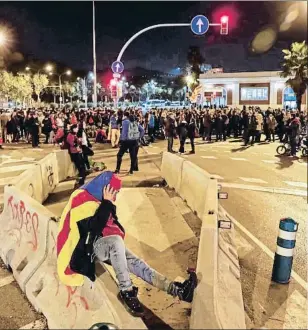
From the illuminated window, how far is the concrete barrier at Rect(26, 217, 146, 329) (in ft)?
187

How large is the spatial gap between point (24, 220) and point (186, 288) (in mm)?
2428

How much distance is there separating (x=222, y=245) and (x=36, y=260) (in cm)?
232

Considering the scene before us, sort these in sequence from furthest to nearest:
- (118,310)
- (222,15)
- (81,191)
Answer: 1. (222,15)
2. (81,191)
3. (118,310)

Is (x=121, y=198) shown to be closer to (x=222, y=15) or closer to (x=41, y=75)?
(x=222, y=15)

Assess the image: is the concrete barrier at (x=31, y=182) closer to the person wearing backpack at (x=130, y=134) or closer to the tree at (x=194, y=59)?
the person wearing backpack at (x=130, y=134)

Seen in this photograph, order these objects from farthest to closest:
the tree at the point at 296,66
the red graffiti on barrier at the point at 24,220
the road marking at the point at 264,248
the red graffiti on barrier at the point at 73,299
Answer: the tree at the point at 296,66
the road marking at the point at 264,248
the red graffiti on barrier at the point at 24,220
the red graffiti on barrier at the point at 73,299

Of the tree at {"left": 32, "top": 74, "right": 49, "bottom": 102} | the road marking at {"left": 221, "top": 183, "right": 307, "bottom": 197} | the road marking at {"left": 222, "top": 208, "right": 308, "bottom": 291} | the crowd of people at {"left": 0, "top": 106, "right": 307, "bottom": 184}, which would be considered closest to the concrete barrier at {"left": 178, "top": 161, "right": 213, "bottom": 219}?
the road marking at {"left": 222, "top": 208, "right": 308, "bottom": 291}

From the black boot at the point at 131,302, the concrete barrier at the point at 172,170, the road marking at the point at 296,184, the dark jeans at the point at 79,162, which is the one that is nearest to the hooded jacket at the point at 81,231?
the black boot at the point at 131,302

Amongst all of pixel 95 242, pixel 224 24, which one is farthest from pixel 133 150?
pixel 95 242

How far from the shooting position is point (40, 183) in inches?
373

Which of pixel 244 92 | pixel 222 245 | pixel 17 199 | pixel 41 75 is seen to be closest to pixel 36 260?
pixel 17 199

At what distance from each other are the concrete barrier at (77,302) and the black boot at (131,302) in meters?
0.13

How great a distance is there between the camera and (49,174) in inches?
418

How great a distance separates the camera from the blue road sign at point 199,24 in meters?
17.8
